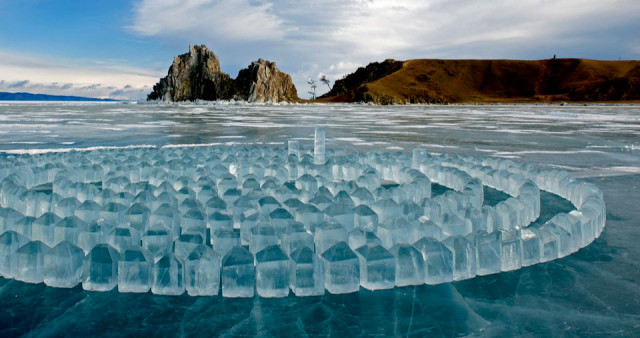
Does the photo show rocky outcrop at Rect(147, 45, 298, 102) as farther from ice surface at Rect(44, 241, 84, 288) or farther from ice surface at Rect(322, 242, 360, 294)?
ice surface at Rect(322, 242, 360, 294)

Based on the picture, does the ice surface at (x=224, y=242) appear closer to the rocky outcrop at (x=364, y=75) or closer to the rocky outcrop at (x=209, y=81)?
the rocky outcrop at (x=209, y=81)

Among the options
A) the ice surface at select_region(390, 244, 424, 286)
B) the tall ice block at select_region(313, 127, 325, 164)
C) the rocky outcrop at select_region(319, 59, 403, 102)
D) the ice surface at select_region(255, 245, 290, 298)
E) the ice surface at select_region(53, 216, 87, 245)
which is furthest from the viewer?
the rocky outcrop at select_region(319, 59, 403, 102)

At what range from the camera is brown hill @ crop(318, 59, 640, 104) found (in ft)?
316

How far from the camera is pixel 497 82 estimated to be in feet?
398

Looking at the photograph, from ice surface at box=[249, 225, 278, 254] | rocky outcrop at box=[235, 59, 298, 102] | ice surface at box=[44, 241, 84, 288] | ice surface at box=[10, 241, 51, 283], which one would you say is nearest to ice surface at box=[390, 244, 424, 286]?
ice surface at box=[249, 225, 278, 254]

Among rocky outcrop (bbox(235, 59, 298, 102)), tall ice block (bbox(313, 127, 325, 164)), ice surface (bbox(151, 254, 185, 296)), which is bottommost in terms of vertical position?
ice surface (bbox(151, 254, 185, 296))

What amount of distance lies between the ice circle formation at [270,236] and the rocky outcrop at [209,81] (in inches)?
3456

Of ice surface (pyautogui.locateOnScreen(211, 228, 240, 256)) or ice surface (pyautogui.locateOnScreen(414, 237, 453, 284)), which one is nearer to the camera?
ice surface (pyautogui.locateOnScreen(414, 237, 453, 284))

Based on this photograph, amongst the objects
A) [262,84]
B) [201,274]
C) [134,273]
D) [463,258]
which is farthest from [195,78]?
[463,258]

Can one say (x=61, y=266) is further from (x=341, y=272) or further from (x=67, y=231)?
(x=341, y=272)

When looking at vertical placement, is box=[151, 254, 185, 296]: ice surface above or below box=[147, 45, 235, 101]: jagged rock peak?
below

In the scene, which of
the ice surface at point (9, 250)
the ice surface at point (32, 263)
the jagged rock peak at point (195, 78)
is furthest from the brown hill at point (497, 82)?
the ice surface at point (32, 263)

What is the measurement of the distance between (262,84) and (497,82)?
67586 mm

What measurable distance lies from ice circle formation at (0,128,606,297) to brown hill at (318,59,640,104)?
295 ft
